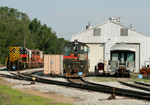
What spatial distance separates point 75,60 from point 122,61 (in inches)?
215

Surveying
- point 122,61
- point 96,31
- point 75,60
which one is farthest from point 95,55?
point 75,60

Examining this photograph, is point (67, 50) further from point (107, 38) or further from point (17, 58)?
point (107, 38)

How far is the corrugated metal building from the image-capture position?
34.0 meters

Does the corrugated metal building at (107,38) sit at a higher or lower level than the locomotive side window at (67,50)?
higher

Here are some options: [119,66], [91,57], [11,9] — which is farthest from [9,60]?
[11,9]

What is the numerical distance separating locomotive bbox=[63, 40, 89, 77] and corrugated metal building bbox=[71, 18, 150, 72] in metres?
11.2

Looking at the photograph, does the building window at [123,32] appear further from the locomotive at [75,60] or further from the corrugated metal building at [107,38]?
the locomotive at [75,60]

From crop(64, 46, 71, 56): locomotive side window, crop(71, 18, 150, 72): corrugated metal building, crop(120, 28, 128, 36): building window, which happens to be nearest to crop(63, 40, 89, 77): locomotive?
crop(64, 46, 71, 56): locomotive side window

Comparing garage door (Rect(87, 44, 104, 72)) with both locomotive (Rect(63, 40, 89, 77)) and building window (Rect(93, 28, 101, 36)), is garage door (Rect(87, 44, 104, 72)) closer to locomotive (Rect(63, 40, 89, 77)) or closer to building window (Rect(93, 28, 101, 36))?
building window (Rect(93, 28, 101, 36))

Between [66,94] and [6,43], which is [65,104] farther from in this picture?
[6,43]

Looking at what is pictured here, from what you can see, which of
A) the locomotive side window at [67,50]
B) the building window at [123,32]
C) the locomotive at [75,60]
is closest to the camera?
the locomotive at [75,60]

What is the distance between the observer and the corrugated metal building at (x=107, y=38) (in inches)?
1337

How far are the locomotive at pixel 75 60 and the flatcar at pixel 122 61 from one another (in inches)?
137

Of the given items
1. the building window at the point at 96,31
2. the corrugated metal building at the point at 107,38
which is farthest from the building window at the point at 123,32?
the building window at the point at 96,31
